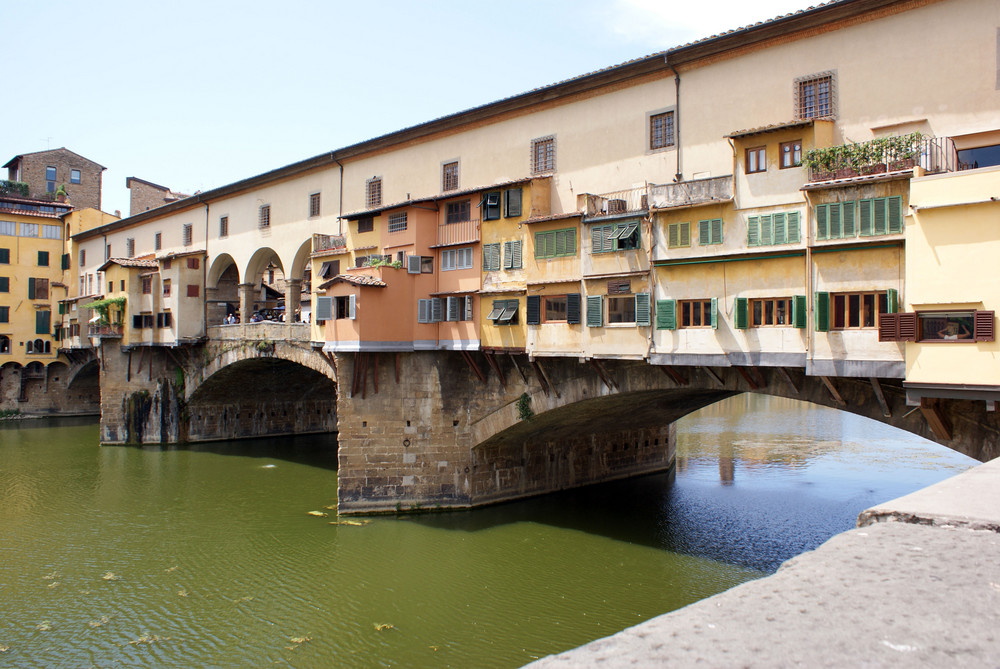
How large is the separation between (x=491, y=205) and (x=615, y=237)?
4862 millimetres

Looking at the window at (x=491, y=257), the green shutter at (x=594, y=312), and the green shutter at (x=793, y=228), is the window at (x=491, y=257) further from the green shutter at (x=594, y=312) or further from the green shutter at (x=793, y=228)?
the green shutter at (x=793, y=228)

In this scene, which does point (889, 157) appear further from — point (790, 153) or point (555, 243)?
point (555, 243)

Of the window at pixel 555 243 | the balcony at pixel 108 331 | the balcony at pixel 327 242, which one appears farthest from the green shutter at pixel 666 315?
the balcony at pixel 108 331

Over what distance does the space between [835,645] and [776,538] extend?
1915cm

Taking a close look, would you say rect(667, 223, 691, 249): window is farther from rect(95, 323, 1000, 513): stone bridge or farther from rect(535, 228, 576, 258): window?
rect(95, 323, 1000, 513): stone bridge

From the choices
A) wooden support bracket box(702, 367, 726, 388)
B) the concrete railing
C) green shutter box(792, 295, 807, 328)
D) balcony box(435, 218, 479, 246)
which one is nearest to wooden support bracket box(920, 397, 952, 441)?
green shutter box(792, 295, 807, 328)

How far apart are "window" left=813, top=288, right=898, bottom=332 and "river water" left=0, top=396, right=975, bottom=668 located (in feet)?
22.6

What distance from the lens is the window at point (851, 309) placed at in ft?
47.6

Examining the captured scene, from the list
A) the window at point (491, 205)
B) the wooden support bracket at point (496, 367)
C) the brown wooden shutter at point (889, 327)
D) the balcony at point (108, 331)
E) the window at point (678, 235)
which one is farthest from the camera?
the balcony at point (108, 331)

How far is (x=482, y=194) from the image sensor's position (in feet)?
73.5

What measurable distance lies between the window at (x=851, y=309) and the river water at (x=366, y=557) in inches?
271

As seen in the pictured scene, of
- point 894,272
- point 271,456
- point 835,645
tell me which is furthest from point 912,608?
point 271,456

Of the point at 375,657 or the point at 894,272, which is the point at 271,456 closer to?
the point at 375,657

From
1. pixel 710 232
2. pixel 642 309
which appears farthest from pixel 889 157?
pixel 642 309
